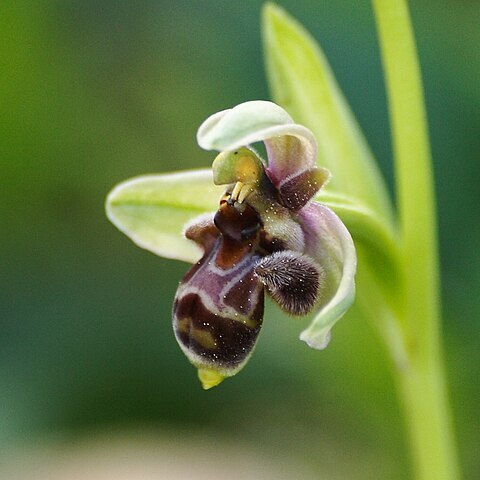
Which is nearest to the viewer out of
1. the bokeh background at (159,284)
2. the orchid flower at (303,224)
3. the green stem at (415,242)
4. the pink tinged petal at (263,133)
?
the pink tinged petal at (263,133)

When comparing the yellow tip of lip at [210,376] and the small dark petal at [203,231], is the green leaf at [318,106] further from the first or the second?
the yellow tip of lip at [210,376]

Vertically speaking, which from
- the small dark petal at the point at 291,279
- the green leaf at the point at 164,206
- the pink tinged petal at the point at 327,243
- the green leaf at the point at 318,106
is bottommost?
the small dark petal at the point at 291,279

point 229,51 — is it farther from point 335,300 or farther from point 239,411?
point 335,300

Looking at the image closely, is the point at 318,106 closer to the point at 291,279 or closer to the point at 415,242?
the point at 415,242

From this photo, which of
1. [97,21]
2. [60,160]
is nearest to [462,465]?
[60,160]

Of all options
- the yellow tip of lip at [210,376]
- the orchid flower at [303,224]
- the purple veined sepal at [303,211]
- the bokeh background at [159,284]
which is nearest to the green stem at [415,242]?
the orchid flower at [303,224]

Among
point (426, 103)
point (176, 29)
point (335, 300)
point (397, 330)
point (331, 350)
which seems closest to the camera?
point (335, 300)
